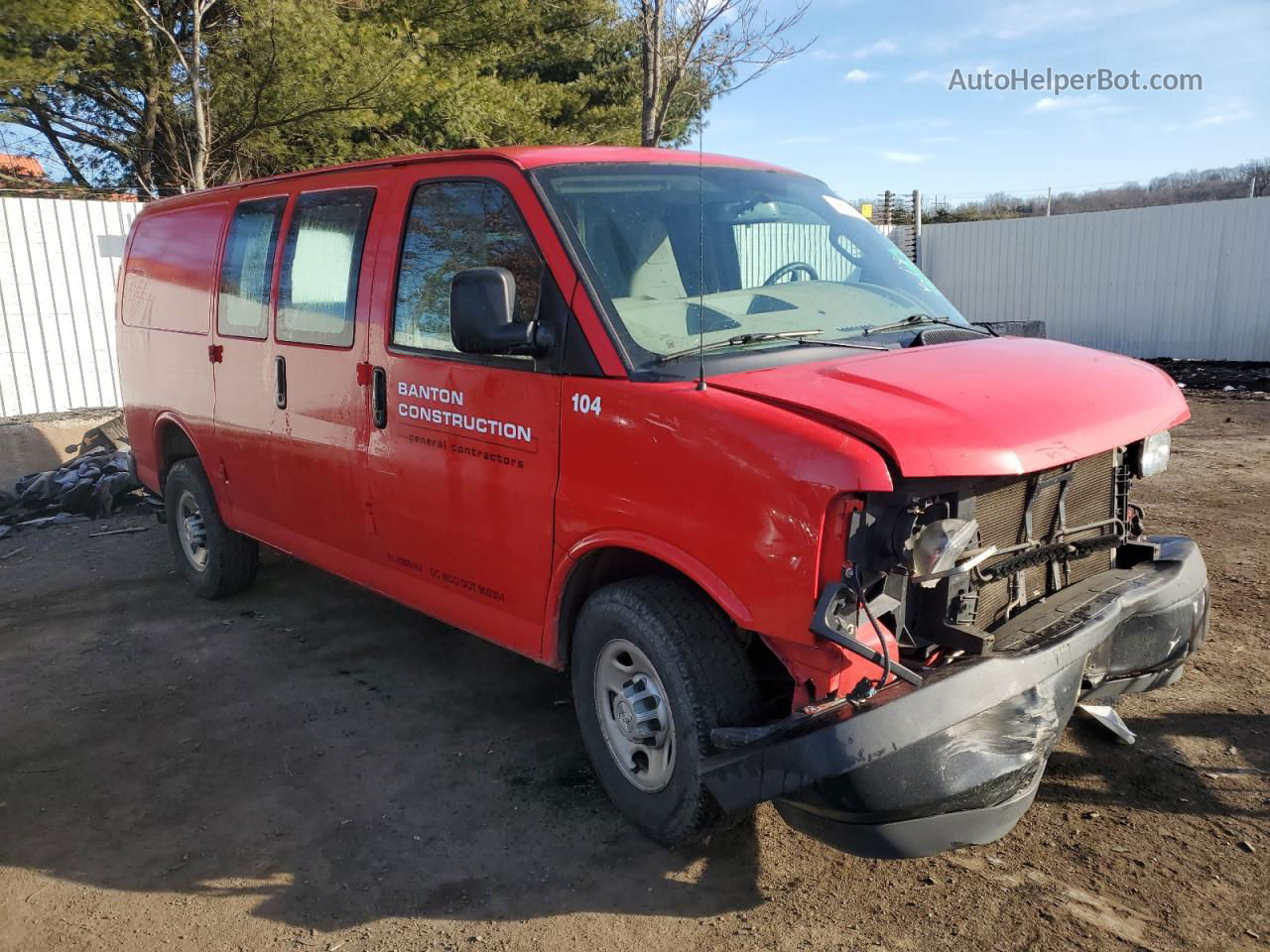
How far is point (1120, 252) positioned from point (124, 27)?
50.8 feet

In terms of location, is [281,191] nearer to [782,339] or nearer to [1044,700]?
[782,339]

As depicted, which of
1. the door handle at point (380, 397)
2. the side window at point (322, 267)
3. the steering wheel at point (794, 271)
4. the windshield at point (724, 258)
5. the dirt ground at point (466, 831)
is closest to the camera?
the dirt ground at point (466, 831)

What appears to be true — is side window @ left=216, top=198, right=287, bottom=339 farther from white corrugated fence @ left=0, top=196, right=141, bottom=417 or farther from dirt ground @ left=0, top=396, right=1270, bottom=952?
white corrugated fence @ left=0, top=196, right=141, bottom=417

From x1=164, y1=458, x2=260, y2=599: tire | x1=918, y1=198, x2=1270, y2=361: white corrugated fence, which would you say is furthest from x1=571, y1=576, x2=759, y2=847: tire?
x1=918, y1=198, x2=1270, y2=361: white corrugated fence

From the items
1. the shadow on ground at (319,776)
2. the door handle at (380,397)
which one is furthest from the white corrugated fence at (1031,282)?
the door handle at (380,397)

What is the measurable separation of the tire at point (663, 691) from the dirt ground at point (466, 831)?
0.72ft

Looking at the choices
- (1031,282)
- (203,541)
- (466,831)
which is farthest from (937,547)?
(1031,282)

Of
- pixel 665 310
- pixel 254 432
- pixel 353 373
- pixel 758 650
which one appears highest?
pixel 665 310

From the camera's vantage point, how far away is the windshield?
11.2 feet

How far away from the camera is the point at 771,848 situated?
11.0 feet

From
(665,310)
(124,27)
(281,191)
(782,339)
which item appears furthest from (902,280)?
(124,27)

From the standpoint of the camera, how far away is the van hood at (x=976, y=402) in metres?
2.65

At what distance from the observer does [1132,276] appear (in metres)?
17.0

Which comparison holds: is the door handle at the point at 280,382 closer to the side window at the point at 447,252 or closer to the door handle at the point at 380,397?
the door handle at the point at 380,397
